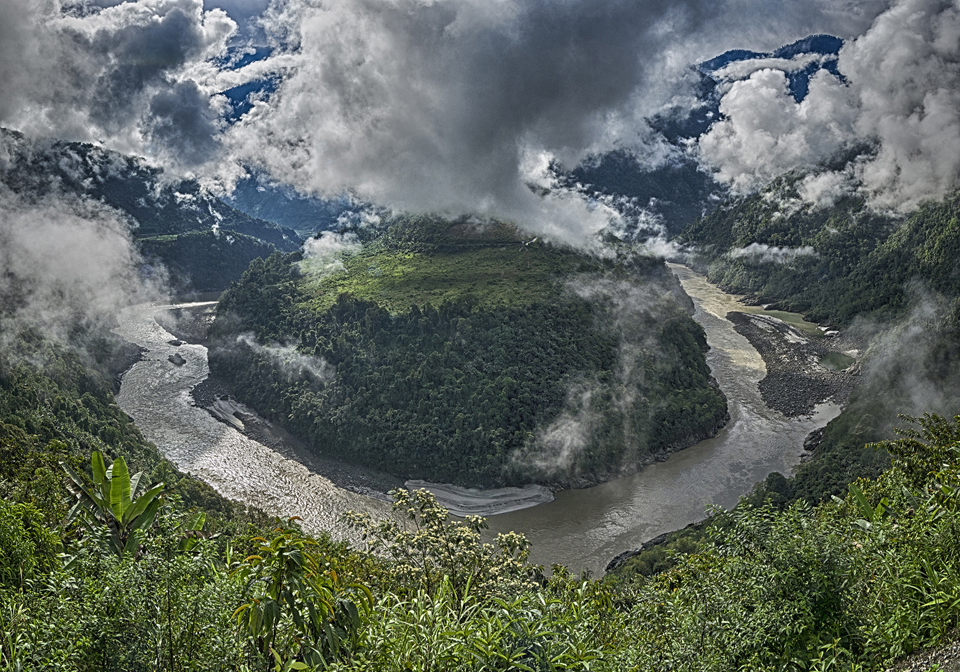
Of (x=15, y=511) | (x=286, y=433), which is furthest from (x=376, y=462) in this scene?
(x=15, y=511)

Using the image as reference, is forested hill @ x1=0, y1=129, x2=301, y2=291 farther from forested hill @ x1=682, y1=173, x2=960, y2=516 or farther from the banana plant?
the banana plant

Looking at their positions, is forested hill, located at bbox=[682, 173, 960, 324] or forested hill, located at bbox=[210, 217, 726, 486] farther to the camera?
forested hill, located at bbox=[682, 173, 960, 324]

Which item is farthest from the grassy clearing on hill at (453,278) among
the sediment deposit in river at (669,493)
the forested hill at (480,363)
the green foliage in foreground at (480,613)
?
the green foliage in foreground at (480,613)

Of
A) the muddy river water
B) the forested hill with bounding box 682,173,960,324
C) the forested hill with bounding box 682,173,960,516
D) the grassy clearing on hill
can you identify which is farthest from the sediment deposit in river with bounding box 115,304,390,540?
the forested hill with bounding box 682,173,960,324

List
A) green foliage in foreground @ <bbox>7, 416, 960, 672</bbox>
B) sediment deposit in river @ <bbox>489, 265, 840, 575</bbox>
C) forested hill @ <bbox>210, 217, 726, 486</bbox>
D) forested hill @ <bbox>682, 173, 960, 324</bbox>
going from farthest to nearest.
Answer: forested hill @ <bbox>682, 173, 960, 324</bbox>, forested hill @ <bbox>210, 217, 726, 486</bbox>, sediment deposit in river @ <bbox>489, 265, 840, 575</bbox>, green foliage in foreground @ <bbox>7, 416, 960, 672</bbox>

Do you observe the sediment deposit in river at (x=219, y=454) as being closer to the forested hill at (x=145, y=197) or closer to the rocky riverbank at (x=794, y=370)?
the rocky riverbank at (x=794, y=370)

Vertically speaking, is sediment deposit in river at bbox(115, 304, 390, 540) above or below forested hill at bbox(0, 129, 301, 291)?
below
